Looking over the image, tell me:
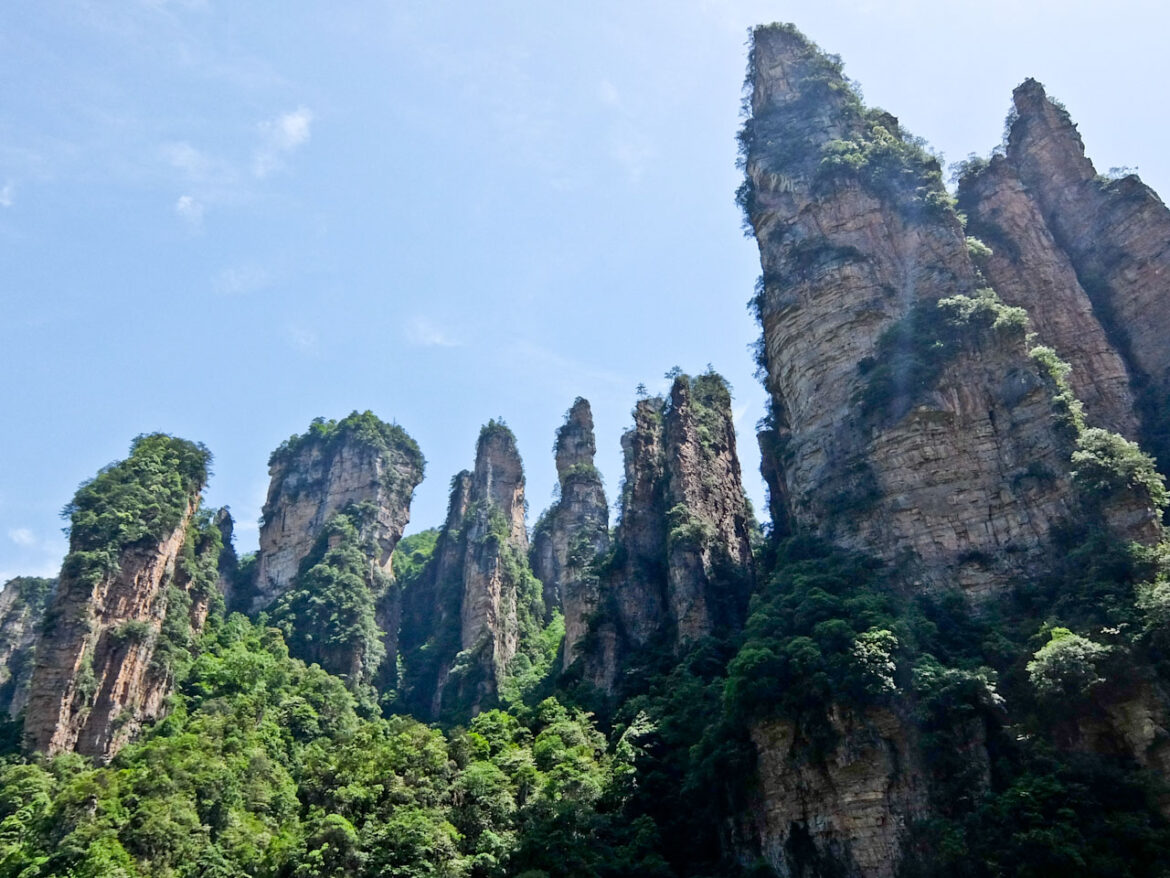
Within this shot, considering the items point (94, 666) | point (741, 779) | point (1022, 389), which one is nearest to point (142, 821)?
point (94, 666)

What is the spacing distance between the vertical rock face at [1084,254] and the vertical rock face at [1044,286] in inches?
1.9

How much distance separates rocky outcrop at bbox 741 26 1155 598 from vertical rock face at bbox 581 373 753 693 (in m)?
5.49

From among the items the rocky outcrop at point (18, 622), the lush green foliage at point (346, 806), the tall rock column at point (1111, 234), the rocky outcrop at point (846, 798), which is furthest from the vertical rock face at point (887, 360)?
the rocky outcrop at point (18, 622)

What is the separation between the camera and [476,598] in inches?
2613

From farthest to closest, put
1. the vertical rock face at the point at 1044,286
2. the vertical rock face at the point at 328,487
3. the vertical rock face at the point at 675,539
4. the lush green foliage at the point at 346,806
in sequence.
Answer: the vertical rock face at the point at 328,487
the vertical rock face at the point at 675,539
the vertical rock face at the point at 1044,286
the lush green foliage at the point at 346,806

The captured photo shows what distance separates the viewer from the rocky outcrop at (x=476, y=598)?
61.5 meters

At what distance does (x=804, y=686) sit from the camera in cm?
2978

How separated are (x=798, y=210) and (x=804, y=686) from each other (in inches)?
1001

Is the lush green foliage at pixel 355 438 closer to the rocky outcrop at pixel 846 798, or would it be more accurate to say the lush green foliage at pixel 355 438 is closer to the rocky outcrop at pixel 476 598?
the rocky outcrop at pixel 476 598

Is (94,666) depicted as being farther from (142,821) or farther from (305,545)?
(305,545)

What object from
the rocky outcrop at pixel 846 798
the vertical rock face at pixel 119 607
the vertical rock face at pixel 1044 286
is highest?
the vertical rock face at pixel 1044 286

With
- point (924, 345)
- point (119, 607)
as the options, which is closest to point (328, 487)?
point (119, 607)

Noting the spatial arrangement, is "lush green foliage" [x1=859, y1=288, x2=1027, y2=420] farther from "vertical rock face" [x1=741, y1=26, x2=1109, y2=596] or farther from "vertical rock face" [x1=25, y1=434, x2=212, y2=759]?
"vertical rock face" [x1=25, y1=434, x2=212, y2=759]

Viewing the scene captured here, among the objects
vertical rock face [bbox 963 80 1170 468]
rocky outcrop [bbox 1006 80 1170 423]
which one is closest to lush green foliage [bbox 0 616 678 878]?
vertical rock face [bbox 963 80 1170 468]
